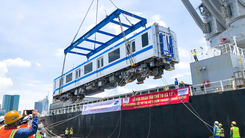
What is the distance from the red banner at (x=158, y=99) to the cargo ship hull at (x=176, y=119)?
0.26 meters

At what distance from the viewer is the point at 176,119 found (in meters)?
10.2

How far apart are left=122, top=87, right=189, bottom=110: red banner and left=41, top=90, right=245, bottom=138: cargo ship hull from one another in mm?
265

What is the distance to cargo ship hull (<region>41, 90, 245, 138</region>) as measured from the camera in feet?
28.5

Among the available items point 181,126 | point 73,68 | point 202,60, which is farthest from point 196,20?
point 73,68

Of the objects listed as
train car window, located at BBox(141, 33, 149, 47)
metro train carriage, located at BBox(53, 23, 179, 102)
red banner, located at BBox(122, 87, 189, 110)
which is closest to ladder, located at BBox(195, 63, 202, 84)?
metro train carriage, located at BBox(53, 23, 179, 102)

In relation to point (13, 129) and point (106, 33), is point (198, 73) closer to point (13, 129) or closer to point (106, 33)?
point (106, 33)

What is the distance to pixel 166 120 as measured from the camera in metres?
10.6

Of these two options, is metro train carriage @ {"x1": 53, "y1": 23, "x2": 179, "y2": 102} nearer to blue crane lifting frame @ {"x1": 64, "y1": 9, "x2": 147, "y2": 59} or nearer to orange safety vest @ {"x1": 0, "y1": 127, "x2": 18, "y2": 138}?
blue crane lifting frame @ {"x1": 64, "y1": 9, "x2": 147, "y2": 59}

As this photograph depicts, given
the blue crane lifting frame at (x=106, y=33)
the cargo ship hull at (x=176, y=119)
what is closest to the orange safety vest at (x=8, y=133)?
the cargo ship hull at (x=176, y=119)

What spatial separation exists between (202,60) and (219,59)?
1.08 meters

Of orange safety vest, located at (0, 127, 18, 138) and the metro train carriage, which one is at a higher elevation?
the metro train carriage

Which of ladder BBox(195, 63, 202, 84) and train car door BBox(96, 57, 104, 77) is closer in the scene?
ladder BBox(195, 63, 202, 84)

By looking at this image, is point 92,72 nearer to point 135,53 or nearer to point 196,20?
point 135,53

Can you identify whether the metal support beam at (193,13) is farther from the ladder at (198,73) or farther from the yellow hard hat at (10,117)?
the yellow hard hat at (10,117)
